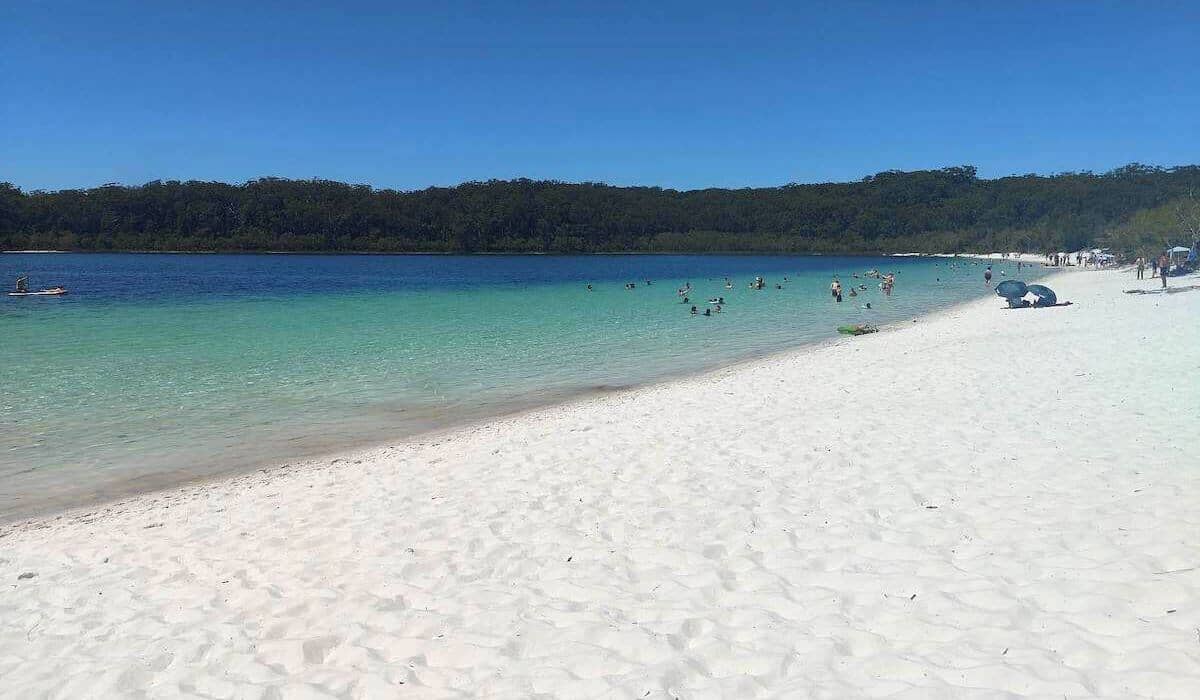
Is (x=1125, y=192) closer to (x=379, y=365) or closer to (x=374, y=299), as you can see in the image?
(x=374, y=299)

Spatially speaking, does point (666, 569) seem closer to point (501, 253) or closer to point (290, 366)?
point (290, 366)

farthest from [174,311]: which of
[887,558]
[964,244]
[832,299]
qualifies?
[964,244]

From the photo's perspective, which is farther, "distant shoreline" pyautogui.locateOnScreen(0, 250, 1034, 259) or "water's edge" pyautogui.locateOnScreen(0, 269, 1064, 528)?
"distant shoreline" pyautogui.locateOnScreen(0, 250, 1034, 259)

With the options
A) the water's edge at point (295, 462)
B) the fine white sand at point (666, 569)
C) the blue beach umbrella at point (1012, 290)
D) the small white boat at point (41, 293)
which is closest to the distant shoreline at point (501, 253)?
the small white boat at point (41, 293)

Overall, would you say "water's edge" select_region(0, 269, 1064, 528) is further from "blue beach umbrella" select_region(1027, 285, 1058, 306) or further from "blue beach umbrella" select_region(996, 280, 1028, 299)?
"blue beach umbrella" select_region(1027, 285, 1058, 306)

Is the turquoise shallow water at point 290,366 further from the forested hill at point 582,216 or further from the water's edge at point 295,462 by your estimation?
the forested hill at point 582,216

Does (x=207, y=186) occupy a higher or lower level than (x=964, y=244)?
higher

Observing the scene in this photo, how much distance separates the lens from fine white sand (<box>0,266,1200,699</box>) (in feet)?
12.5

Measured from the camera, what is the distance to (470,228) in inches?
6186

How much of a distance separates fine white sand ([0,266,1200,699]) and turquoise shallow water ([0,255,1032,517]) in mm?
2164

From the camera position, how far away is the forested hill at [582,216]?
134 metres

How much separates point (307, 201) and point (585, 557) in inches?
6517

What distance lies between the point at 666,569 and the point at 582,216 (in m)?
166

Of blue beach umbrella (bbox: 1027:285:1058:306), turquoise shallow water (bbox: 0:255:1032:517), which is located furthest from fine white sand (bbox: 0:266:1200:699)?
blue beach umbrella (bbox: 1027:285:1058:306)
